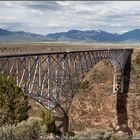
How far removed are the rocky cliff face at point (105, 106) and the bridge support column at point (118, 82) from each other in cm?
145

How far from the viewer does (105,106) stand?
10144 centimetres

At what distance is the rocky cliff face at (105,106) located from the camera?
9919 cm

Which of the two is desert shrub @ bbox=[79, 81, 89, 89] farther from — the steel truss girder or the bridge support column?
the steel truss girder

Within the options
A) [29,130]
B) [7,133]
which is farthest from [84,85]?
[7,133]

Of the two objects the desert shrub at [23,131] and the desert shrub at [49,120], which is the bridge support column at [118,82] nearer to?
the desert shrub at [49,120]

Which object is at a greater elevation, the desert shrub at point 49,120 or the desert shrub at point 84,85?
the desert shrub at point 49,120

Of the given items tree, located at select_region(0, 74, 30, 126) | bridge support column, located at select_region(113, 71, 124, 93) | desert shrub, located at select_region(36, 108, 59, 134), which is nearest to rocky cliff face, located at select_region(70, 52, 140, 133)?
bridge support column, located at select_region(113, 71, 124, 93)

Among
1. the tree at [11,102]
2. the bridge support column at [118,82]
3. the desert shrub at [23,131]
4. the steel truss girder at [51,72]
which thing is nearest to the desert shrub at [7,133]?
the desert shrub at [23,131]

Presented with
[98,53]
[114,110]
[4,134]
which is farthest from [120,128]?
[4,134]

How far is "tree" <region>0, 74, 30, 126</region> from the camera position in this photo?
149 ft

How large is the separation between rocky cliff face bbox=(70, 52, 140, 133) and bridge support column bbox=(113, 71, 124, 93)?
1448mm

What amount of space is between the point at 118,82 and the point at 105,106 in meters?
6.45

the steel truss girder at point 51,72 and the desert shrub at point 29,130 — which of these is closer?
the desert shrub at point 29,130

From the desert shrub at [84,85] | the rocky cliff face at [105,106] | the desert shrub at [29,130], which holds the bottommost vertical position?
the rocky cliff face at [105,106]
